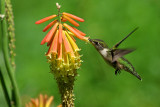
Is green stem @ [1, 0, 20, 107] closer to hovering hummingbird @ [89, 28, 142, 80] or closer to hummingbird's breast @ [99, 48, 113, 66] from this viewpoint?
hovering hummingbird @ [89, 28, 142, 80]

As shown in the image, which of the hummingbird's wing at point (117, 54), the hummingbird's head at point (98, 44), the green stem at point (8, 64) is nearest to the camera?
the green stem at point (8, 64)

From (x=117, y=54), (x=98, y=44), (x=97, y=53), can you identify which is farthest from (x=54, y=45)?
(x=97, y=53)

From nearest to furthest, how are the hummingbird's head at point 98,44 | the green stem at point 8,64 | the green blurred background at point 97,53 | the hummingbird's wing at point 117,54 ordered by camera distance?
1. the green stem at point 8,64
2. the hummingbird's head at point 98,44
3. the hummingbird's wing at point 117,54
4. the green blurred background at point 97,53

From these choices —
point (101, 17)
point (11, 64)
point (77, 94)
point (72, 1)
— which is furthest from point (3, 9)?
point (72, 1)

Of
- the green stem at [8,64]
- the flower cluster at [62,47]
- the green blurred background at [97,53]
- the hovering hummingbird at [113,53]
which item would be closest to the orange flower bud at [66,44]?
the flower cluster at [62,47]

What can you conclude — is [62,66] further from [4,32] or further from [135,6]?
[135,6]

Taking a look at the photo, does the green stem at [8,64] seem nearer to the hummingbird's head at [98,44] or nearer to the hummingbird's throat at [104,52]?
the hummingbird's head at [98,44]
